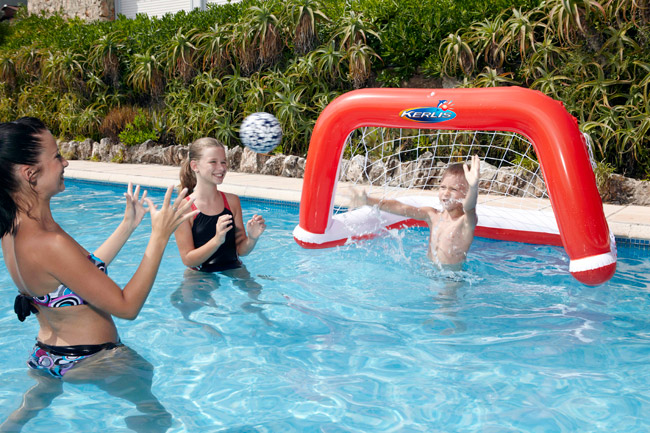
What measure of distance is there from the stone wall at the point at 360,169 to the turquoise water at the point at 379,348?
1197mm

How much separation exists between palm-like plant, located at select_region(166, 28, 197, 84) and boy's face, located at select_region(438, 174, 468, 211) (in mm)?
8378

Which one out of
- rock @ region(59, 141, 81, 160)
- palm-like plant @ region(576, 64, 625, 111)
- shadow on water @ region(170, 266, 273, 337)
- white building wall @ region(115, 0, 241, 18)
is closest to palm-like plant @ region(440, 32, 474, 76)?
palm-like plant @ region(576, 64, 625, 111)

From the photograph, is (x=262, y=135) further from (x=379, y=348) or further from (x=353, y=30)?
(x=353, y=30)

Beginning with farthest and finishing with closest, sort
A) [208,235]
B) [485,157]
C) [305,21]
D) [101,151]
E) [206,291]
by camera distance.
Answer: [101,151]
[305,21]
[485,157]
[206,291]
[208,235]

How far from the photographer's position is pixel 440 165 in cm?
895

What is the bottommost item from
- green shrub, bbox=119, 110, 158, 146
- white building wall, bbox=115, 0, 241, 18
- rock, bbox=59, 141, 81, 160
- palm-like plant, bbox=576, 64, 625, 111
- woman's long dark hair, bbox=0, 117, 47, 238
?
rock, bbox=59, 141, 81, 160

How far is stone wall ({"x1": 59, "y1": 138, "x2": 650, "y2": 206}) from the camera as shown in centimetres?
760

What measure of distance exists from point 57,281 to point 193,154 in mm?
1961

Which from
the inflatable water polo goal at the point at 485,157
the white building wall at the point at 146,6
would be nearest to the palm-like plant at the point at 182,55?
the inflatable water polo goal at the point at 485,157

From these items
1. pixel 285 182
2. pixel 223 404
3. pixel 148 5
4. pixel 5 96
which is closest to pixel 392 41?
pixel 285 182

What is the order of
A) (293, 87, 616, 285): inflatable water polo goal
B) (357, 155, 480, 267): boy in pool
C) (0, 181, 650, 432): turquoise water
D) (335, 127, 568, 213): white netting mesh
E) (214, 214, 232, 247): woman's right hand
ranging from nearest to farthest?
(0, 181, 650, 432): turquoise water, (214, 214, 232, 247): woman's right hand, (293, 87, 616, 285): inflatable water polo goal, (357, 155, 480, 267): boy in pool, (335, 127, 568, 213): white netting mesh

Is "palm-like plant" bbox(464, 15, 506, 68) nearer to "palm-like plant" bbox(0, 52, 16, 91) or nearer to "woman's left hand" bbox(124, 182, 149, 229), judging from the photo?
"woman's left hand" bbox(124, 182, 149, 229)

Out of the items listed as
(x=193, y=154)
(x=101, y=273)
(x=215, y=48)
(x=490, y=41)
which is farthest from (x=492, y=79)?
(x=101, y=273)

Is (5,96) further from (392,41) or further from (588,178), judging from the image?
(588,178)
